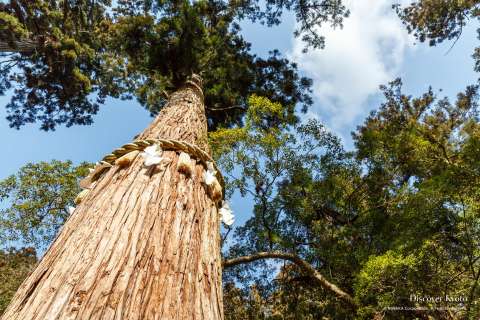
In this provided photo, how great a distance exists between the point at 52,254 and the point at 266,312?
5745 millimetres

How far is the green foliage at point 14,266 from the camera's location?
5641 mm

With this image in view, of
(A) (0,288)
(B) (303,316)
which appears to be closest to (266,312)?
(B) (303,316)

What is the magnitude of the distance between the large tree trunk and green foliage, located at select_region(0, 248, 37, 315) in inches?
205

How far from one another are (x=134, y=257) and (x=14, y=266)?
6.71 m

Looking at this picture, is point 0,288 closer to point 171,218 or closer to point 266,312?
point 266,312

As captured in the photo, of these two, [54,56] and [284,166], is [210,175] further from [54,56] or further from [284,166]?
[54,56]

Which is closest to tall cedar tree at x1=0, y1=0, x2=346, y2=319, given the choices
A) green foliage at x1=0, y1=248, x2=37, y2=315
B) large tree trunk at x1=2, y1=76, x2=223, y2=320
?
large tree trunk at x1=2, y1=76, x2=223, y2=320

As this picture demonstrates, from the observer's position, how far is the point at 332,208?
680cm

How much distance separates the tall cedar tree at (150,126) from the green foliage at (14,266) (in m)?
4.04

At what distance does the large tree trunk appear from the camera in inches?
39.6

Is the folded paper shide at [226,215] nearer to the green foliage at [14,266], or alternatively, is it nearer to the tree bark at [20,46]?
the green foliage at [14,266]

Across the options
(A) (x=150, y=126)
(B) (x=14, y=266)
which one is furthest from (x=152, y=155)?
(B) (x=14, y=266)

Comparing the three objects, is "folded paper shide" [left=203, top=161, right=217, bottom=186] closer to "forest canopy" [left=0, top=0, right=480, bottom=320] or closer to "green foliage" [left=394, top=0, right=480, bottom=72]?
"forest canopy" [left=0, top=0, right=480, bottom=320]

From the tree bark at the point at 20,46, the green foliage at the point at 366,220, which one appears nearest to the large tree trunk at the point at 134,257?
the green foliage at the point at 366,220
